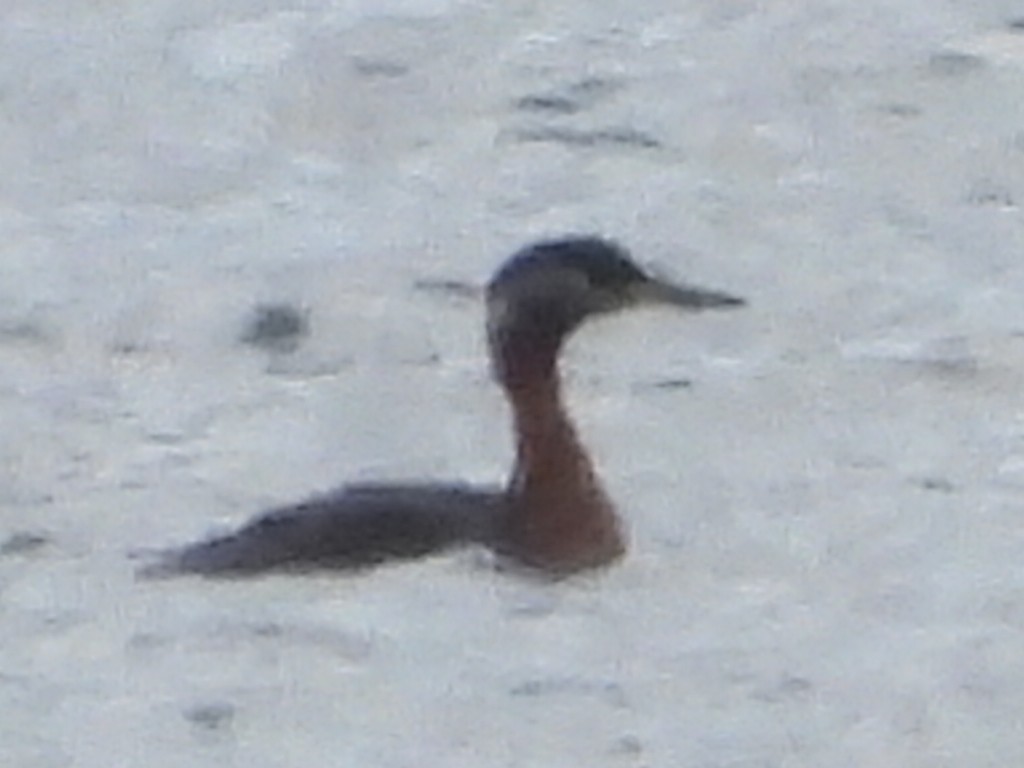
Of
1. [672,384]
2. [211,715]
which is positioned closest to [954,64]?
[672,384]

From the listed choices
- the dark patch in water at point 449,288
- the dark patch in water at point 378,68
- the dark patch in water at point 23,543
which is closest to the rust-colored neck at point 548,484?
the dark patch in water at point 23,543

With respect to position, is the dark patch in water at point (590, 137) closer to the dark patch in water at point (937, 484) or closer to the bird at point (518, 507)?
the dark patch in water at point (937, 484)

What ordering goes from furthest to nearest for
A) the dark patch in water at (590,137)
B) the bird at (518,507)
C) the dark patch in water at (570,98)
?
the dark patch in water at (570,98) → the dark patch in water at (590,137) → the bird at (518,507)

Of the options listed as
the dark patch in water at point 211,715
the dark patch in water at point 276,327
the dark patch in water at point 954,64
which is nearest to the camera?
the dark patch in water at point 211,715

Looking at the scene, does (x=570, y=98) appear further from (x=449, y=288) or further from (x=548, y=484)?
(x=548, y=484)

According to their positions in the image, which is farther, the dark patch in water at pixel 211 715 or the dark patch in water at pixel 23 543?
the dark patch in water at pixel 23 543

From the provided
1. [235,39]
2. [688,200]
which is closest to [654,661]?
[688,200]

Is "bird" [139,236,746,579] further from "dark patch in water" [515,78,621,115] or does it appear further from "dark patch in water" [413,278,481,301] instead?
"dark patch in water" [515,78,621,115]
